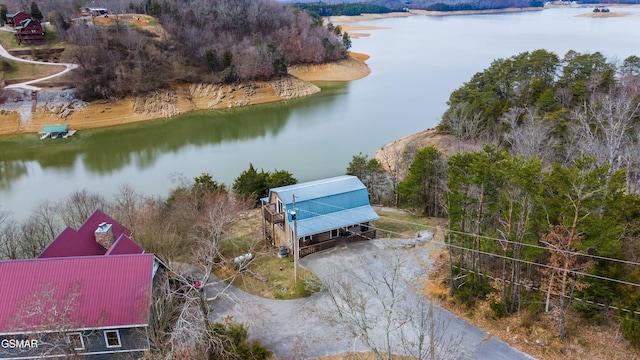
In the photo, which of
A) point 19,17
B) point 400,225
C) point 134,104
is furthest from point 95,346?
point 19,17

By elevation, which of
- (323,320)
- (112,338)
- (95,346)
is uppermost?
(112,338)

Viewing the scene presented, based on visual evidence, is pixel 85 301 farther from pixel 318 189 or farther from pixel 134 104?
pixel 134 104

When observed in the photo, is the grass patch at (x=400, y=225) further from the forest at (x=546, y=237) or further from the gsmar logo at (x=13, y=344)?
the gsmar logo at (x=13, y=344)

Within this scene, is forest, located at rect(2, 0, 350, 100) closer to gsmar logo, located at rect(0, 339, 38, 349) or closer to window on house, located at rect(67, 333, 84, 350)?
gsmar logo, located at rect(0, 339, 38, 349)

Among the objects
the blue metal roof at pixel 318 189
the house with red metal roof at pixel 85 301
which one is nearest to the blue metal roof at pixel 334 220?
the blue metal roof at pixel 318 189

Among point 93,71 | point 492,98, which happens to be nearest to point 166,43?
point 93,71

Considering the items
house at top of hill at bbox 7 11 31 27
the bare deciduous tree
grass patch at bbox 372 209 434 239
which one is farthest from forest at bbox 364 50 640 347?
house at top of hill at bbox 7 11 31 27

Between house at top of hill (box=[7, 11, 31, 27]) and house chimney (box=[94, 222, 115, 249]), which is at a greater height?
house at top of hill (box=[7, 11, 31, 27])
